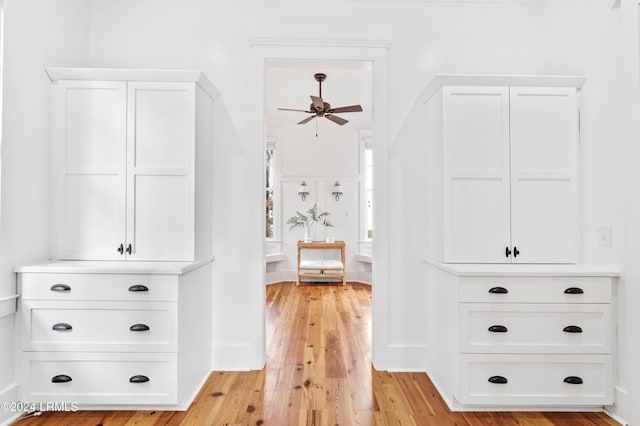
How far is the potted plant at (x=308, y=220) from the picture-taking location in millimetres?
6801

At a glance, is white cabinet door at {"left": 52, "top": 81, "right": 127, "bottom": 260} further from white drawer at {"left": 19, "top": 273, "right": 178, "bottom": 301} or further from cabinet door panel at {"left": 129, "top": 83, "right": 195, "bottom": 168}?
white drawer at {"left": 19, "top": 273, "right": 178, "bottom": 301}

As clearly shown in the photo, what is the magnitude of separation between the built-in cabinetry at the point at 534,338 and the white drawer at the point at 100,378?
5.89 ft

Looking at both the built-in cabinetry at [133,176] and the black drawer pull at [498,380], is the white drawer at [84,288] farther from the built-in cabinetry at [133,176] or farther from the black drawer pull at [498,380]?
the black drawer pull at [498,380]

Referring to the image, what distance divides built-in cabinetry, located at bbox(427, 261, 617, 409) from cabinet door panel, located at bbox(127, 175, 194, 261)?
1.81 meters

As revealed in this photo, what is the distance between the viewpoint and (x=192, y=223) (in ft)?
8.38

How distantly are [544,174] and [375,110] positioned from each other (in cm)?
132

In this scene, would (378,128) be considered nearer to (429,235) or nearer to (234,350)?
(429,235)

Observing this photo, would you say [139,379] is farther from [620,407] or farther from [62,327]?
[620,407]

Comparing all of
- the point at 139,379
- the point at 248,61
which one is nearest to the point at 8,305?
the point at 139,379

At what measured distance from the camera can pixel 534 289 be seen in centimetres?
232

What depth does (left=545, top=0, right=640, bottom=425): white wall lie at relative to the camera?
7.22 feet

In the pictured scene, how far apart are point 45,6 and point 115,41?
52 centimetres

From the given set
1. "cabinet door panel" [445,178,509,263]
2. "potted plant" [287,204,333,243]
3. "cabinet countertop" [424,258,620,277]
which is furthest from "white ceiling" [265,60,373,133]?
"cabinet countertop" [424,258,620,277]

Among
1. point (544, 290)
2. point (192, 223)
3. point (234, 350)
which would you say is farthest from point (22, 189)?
point (544, 290)
